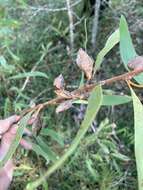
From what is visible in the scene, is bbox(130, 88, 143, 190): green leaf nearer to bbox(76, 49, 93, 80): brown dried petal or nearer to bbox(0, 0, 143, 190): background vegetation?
bbox(76, 49, 93, 80): brown dried petal

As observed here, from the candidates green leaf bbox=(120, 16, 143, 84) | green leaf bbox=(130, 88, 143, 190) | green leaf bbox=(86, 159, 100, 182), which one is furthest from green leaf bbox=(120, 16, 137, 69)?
green leaf bbox=(86, 159, 100, 182)

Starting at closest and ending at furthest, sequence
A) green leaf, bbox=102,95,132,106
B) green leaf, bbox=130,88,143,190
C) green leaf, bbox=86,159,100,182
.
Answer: green leaf, bbox=130,88,143,190 < green leaf, bbox=102,95,132,106 < green leaf, bbox=86,159,100,182

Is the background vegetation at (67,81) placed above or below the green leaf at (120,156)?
above

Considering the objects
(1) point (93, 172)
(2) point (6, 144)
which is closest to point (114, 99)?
(2) point (6, 144)

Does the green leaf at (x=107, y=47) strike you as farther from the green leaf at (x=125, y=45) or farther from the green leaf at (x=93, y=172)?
the green leaf at (x=93, y=172)

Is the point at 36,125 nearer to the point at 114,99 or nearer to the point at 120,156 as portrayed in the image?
the point at 114,99

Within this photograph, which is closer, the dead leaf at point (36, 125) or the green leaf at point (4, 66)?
the dead leaf at point (36, 125)

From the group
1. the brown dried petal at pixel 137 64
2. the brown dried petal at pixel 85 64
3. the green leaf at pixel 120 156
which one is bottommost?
the green leaf at pixel 120 156

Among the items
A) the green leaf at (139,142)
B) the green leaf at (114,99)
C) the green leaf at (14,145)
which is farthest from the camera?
A: the green leaf at (114,99)

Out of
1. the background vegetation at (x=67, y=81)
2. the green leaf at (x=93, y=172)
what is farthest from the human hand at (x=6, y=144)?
the green leaf at (x=93, y=172)
